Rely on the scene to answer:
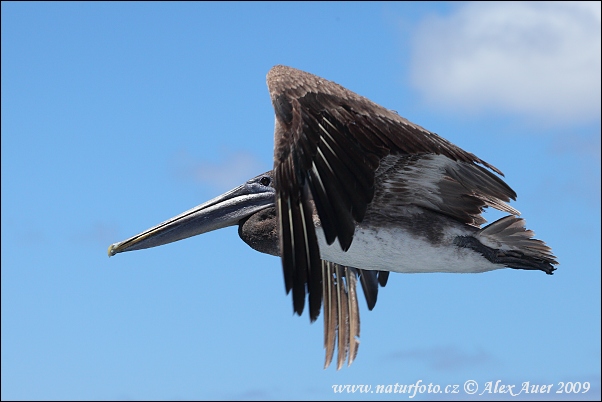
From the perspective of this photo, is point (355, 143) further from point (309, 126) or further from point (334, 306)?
point (334, 306)

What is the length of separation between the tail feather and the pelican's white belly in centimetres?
13

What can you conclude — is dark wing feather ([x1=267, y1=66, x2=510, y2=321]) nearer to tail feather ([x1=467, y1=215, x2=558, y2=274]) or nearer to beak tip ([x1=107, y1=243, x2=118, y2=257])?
tail feather ([x1=467, y1=215, x2=558, y2=274])

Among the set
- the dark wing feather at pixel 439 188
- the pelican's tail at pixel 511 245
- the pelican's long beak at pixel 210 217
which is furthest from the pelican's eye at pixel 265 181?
the pelican's tail at pixel 511 245

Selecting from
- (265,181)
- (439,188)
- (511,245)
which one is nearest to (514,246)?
(511,245)

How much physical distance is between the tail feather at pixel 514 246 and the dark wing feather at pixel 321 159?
4.99 feet

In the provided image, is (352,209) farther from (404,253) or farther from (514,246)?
(514,246)

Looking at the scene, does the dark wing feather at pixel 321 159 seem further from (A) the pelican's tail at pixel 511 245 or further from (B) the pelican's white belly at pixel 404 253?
(A) the pelican's tail at pixel 511 245

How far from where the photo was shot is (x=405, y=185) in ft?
29.6

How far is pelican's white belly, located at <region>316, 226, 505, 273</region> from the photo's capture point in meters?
9.05

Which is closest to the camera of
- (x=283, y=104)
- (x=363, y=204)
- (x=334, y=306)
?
(x=363, y=204)

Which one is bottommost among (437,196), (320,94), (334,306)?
(334,306)

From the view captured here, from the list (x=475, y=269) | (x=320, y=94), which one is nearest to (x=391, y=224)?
(x=475, y=269)

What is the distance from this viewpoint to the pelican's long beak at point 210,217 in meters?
10.3

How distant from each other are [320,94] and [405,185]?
5.31 feet
